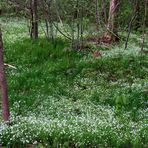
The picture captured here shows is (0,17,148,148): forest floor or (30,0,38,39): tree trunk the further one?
(30,0,38,39): tree trunk

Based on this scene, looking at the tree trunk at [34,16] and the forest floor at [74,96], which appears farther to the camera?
the tree trunk at [34,16]

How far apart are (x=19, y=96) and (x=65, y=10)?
7.97m

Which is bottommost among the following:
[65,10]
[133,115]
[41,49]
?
[133,115]

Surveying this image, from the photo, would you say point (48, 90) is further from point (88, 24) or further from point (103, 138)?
point (88, 24)

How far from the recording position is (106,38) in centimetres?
2133

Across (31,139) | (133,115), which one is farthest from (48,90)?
(31,139)

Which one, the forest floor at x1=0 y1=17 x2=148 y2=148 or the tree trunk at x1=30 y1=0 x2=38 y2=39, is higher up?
the tree trunk at x1=30 y1=0 x2=38 y2=39

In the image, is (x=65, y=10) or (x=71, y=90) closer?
(x=71, y=90)

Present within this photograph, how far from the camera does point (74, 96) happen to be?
39.8 feet

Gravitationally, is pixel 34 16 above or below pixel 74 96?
above

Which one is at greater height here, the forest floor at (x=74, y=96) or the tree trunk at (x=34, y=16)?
the tree trunk at (x=34, y=16)

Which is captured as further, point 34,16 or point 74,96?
point 34,16

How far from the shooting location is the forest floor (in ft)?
27.2

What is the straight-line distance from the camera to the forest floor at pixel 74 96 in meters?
8.28
